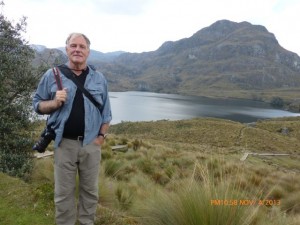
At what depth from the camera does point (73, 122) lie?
391cm

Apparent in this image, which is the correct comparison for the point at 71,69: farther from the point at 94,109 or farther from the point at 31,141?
the point at 31,141

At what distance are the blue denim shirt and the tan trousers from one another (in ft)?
0.38

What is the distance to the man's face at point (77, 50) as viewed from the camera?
3984 millimetres

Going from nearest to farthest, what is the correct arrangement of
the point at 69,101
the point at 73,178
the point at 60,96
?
the point at 60,96, the point at 69,101, the point at 73,178

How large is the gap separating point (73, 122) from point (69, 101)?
24 cm

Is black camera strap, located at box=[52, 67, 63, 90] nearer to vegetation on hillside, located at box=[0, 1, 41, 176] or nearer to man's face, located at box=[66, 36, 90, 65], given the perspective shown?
man's face, located at box=[66, 36, 90, 65]

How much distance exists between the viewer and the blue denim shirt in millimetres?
3881

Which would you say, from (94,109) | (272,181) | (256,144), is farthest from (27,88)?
(256,144)

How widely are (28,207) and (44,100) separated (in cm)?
204

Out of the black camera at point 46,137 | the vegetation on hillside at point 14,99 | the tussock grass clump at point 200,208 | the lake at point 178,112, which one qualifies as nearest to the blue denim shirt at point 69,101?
the black camera at point 46,137


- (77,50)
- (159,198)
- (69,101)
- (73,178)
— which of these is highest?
(77,50)

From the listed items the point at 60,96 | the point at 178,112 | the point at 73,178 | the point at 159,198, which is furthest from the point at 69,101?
the point at 178,112

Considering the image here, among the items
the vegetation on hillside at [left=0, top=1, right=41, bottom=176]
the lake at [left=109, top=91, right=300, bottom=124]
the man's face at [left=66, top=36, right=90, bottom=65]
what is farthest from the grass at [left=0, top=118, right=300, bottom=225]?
the lake at [left=109, top=91, right=300, bottom=124]

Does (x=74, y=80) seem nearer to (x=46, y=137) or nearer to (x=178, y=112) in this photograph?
(x=46, y=137)
